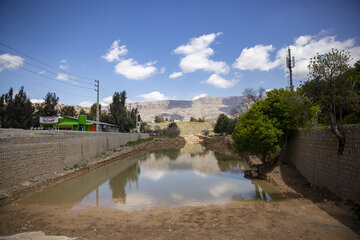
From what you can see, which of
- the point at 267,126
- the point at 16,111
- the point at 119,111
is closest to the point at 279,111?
the point at 267,126

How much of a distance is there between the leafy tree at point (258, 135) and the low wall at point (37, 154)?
1236 cm

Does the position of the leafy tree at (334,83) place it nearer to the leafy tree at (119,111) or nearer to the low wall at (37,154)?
the low wall at (37,154)

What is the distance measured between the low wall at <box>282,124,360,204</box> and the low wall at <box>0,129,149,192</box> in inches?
550

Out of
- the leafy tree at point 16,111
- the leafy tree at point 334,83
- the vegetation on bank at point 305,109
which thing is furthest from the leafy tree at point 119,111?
the leafy tree at point 334,83

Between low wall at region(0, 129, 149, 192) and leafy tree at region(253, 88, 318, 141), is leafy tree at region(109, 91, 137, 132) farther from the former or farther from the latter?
leafy tree at region(253, 88, 318, 141)

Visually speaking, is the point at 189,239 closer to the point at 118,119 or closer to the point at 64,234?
the point at 64,234

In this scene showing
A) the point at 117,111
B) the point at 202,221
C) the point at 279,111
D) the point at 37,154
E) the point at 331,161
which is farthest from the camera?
the point at 117,111

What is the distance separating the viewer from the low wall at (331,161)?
782 centimetres

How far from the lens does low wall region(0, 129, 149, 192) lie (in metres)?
11.4

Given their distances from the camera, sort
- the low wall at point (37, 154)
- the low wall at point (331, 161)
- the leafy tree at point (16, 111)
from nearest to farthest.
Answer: the low wall at point (331, 161) < the low wall at point (37, 154) < the leafy tree at point (16, 111)

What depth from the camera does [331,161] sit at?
955 cm

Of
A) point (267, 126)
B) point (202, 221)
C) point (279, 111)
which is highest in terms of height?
point (279, 111)

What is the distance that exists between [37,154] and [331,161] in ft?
49.1

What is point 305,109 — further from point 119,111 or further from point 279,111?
point 119,111
